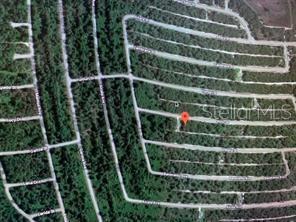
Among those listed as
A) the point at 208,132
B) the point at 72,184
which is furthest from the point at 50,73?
the point at 208,132

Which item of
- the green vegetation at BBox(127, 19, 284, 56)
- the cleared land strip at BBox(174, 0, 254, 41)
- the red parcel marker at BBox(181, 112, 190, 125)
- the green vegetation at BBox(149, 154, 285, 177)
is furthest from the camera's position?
the cleared land strip at BBox(174, 0, 254, 41)

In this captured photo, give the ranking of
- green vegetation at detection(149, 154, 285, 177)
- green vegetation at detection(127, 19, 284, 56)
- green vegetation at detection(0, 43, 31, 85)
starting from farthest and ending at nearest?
green vegetation at detection(127, 19, 284, 56)
green vegetation at detection(149, 154, 285, 177)
green vegetation at detection(0, 43, 31, 85)

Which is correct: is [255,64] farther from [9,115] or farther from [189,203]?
[9,115]

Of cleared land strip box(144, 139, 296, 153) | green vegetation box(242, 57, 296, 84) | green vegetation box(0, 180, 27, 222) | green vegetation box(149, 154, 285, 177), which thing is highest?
green vegetation box(242, 57, 296, 84)

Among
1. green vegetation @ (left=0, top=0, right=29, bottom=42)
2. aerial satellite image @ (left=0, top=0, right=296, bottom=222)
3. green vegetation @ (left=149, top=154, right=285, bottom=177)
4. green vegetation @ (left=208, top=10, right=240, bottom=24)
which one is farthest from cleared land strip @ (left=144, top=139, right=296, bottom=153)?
green vegetation @ (left=0, top=0, right=29, bottom=42)

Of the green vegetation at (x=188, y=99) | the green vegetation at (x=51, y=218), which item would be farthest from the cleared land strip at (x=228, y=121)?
the green vegetation at (x=51, y=218)

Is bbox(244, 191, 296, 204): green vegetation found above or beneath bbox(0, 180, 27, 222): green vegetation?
beneath

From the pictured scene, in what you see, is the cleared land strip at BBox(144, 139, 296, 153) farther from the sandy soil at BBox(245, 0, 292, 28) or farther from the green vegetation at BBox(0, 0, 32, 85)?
the green vegetation at BBox(0, 0, 32, 85)
